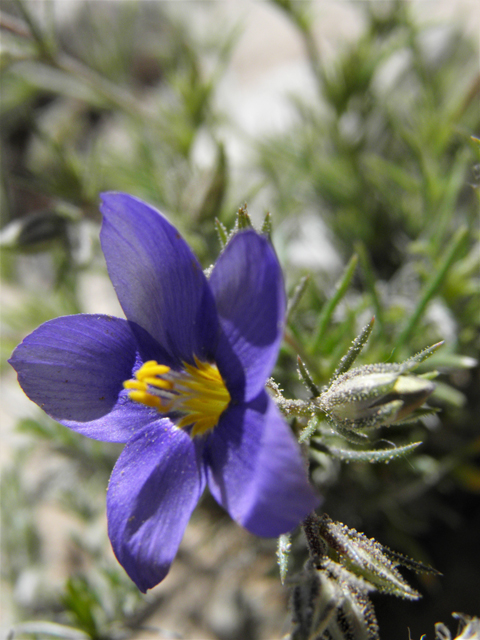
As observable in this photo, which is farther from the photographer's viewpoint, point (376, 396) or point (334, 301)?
point (334, 301)

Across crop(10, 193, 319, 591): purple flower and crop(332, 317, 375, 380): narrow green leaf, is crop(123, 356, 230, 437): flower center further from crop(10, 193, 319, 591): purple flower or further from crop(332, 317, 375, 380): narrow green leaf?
crop(332, 317, 375, 380): narrow green leaf

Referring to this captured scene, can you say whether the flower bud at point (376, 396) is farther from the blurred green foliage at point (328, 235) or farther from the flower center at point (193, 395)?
the blurred green foliage at point (328, 235)

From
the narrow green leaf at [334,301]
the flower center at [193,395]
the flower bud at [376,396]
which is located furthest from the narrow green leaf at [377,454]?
the narrow green leaf at [334,301]

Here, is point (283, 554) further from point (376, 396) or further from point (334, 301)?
point (334, 301)

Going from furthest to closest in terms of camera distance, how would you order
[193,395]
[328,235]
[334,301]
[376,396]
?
[328,235] < [334,301] < [193,395] < [376,396]

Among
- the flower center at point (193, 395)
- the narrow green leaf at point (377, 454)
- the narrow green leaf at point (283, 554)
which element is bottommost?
the narrow green leaf at point (283, 554)

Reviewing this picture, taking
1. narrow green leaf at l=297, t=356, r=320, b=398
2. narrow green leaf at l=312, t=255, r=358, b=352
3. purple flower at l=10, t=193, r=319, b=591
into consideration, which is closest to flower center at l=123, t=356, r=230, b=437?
purple flower at l=10, t=193, r=319, b=591

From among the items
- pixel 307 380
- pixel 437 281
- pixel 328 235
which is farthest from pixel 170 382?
pixel 328 235
